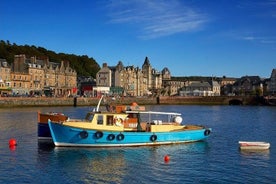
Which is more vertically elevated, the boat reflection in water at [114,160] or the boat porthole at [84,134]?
the boat porthole at [84,134]

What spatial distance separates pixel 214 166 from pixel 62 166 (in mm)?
11289

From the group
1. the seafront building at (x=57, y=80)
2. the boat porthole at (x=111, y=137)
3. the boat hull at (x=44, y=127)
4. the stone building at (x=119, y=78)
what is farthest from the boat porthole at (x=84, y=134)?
the stone building at (x=119, y=78)

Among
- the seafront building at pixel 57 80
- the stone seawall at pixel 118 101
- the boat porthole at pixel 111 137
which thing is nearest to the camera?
the boat porthole at pixel 111 137

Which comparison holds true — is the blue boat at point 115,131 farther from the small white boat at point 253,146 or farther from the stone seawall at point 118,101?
the stone seawall at point 118,101

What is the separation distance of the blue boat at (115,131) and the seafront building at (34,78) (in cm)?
9084

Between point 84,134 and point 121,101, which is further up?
point 121,101

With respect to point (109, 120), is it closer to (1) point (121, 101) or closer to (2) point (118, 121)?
(2) point (118, 121)

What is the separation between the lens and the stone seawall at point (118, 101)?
11244 centimetres

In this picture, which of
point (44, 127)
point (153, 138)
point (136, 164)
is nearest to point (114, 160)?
point (136, 164)

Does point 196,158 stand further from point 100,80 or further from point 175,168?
point 100,80

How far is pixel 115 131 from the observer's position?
124ft

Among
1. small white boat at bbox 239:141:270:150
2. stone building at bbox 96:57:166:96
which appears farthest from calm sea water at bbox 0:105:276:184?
stone building at bbox 96:57:166:96

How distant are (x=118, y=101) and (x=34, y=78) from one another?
29.5 meters

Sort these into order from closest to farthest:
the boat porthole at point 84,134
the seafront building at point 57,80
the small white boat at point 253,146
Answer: the boat porthole at point 84,134
the small white boat at point 253,146
the seafront building at point 57,80
